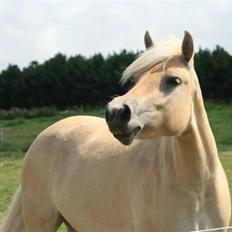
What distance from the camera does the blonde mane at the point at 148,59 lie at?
147 inches

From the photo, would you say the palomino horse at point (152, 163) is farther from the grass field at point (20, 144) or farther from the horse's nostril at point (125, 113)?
the grass field at point (20, 144)

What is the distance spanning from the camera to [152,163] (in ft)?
13.6

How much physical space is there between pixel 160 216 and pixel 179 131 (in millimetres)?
575

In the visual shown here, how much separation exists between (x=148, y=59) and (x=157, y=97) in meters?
0.30

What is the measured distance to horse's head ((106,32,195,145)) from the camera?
133 inches

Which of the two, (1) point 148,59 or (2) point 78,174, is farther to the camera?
(2) point 78,174

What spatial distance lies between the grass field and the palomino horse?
3.00m

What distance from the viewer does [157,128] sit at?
360 cm

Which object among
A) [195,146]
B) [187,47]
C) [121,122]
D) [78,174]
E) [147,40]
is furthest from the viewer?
[78,174]

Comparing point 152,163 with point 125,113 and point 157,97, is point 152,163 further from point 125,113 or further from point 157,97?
point 125,113

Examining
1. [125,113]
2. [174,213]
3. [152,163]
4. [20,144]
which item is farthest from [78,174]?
[20,144]

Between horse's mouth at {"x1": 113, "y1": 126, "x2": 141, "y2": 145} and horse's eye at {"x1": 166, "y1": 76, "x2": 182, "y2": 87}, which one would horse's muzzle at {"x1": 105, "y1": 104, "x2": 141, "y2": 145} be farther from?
horse's eye at {"x1": 166, "y1": 76, "x2": 182, "y2": 87}

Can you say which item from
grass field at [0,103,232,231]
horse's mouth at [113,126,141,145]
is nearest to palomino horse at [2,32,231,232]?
horse's mouth at [113,126,141,145]

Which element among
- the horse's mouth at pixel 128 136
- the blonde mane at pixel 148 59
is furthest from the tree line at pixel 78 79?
the horse's mouth at pixel 128 136
